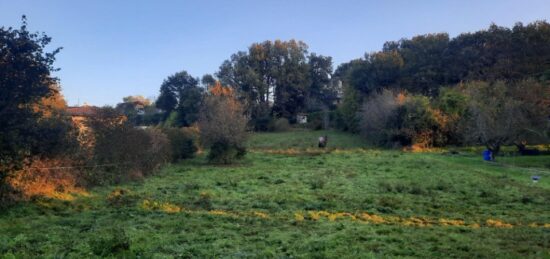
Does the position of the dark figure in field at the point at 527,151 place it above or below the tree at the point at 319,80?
below

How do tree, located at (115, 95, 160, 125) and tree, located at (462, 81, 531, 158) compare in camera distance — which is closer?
tree, located at (462, 81, 531, 158)

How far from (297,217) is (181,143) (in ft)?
62.6

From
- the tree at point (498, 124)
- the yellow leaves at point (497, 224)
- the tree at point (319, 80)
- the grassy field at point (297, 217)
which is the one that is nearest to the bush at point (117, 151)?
the grassy field at point (297, 217)

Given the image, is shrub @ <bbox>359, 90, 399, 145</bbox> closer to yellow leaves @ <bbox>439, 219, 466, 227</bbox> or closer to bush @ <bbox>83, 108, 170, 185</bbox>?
bush @ <bbox>83, 108, 170, 185</bbox>

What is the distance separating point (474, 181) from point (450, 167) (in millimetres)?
5210

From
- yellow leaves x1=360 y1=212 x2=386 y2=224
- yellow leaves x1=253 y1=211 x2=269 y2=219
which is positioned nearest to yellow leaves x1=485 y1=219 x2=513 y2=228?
yellow leaves x1=360 y1=212 x2=386 y2=224

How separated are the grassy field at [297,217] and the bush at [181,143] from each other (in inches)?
289

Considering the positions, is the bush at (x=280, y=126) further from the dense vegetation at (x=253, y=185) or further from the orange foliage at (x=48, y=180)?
the orange foliage at (x=48, y=180)

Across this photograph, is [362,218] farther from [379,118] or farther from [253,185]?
[379,118]

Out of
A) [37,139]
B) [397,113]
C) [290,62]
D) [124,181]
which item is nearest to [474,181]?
[124,181]

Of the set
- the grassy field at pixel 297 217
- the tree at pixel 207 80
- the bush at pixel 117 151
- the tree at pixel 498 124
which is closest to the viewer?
the grassy field at pixel 297 217

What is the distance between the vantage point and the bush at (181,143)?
28.2m

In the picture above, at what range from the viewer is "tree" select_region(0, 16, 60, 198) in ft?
37.4

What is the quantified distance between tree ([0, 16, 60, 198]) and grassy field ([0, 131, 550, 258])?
1.75 metres
